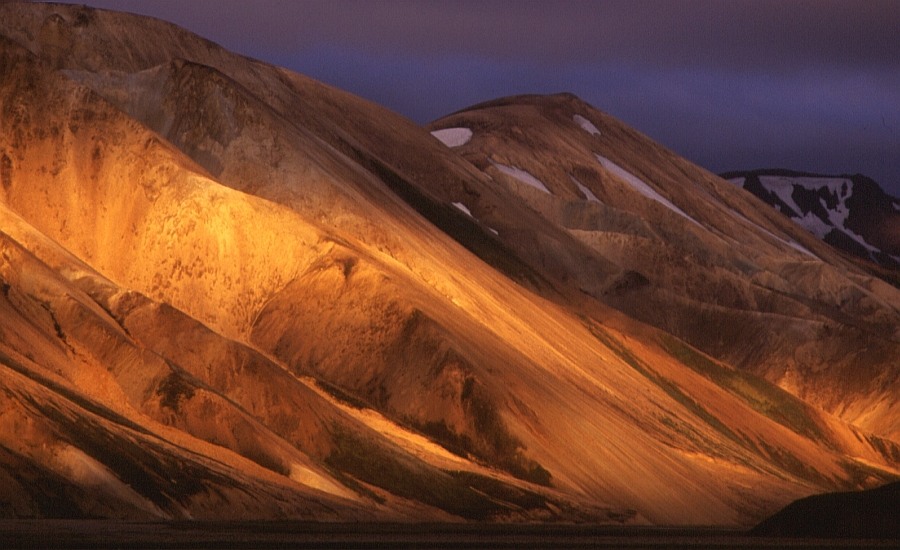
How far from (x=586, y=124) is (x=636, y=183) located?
16.6 meters

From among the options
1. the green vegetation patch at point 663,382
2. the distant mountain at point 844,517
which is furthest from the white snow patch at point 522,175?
the distant mountain at point 844,517

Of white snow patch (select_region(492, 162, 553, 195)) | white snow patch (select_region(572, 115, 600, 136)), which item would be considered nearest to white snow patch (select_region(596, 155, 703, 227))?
white snow patch (select_region(572, 115, 600, 136))

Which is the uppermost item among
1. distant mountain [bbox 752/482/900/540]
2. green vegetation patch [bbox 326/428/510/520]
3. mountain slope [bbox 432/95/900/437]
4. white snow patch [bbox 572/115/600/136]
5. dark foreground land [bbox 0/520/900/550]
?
white snow patch [bbox 572/115/600/136]

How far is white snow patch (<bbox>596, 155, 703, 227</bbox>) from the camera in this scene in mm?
176875

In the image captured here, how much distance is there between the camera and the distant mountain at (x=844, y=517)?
49.3m

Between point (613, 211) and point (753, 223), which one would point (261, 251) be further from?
point (753, 223)

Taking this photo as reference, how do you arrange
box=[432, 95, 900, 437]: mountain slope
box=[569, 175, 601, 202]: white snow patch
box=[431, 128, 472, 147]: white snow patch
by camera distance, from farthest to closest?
box=[431, 128, 472, 147]: white snow patch, box=[569, 175, 601, 202]: white snow patch, box=[432, 95, 900, 437]: mountain slope

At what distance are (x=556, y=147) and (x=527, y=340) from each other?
299ft

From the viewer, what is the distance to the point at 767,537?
51.6 meters

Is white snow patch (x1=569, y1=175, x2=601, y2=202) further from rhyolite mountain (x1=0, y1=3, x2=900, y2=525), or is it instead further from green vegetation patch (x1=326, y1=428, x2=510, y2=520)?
green vegetation patch (x1=326, y1=428, x2=510, y2=520)

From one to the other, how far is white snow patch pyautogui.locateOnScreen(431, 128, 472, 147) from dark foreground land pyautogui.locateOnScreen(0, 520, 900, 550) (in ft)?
368

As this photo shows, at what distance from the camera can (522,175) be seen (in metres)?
157

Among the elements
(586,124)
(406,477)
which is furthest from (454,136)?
(406,477)

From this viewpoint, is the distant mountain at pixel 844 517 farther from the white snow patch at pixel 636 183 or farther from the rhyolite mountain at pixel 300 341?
the white snow patch at pixel 636 183
